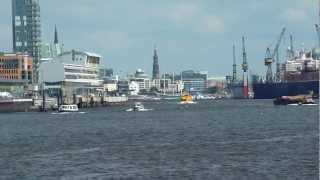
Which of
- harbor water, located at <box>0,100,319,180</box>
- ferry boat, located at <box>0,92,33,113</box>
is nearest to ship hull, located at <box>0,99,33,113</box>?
ferry boat, located at <box>0,92,33,113</box>

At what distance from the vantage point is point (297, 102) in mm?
179125

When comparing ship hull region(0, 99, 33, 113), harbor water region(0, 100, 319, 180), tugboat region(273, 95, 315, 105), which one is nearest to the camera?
harbor water region(0, 100, 319, 180)

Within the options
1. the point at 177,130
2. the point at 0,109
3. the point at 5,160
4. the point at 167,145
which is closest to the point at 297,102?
the point at 0,109

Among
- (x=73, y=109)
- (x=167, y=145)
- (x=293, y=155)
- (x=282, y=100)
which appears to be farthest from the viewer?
(x=282, y=100)

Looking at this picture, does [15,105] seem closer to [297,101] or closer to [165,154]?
[297,101]

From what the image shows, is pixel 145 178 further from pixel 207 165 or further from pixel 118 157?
pixel 118 157

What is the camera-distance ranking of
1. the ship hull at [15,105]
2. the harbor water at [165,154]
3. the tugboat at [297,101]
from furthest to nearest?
the tugboat at [297,101] → the ship hull at [15,105] → the harbor water at [165,154]

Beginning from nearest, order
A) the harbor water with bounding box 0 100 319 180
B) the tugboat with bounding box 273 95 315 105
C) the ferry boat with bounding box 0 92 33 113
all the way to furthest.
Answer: the harbor water with bounding box 0 100 319 180 → the ferry boat with bounding box 0 92 33 113 → the tugboat with bounding box 273 95 315 105

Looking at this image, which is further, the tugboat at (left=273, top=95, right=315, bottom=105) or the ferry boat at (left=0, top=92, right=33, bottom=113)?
the tugboat at (left=273, top=95, right=315, bottom=105)

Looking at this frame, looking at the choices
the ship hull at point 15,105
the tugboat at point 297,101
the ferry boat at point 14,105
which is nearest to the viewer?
the ship hull at point 15,105

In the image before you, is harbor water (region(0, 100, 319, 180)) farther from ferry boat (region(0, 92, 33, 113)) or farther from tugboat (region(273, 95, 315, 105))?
tugboat (region(273, 95, 315, 105))

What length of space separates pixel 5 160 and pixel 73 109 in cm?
10400

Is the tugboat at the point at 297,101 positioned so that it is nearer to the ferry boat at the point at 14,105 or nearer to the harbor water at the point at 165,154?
the ferry boat at the point at 14,105

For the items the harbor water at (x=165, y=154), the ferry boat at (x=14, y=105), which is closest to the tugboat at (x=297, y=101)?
the ferry boat at (x=14, y=105)
